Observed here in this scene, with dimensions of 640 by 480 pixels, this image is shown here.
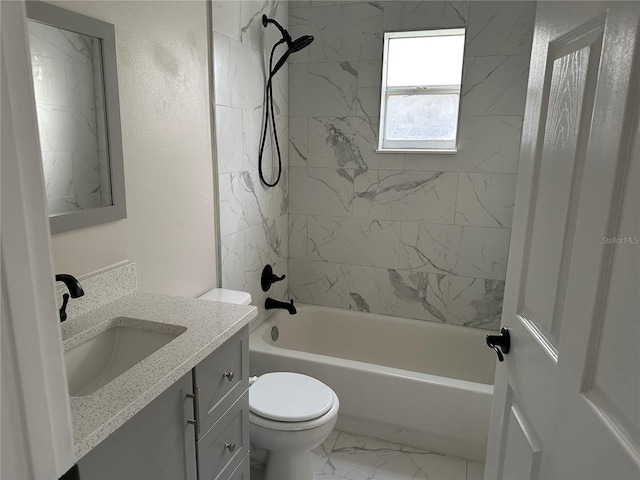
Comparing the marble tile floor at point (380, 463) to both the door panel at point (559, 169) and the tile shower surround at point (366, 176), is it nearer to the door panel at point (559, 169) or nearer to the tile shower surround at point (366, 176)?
the tile shower surround at point (366, 176)

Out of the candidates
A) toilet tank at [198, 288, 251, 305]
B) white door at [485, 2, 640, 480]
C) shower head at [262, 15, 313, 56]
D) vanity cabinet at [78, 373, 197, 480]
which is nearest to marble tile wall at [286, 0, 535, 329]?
shower head at [262, 15, 313, 56]

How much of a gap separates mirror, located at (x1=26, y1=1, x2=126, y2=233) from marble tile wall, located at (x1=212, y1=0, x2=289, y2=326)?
2.18 ft

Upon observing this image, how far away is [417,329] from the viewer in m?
2.98

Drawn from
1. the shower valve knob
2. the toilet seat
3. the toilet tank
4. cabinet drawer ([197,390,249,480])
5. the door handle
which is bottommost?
the toilet seat

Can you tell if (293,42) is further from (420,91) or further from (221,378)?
(221,378)

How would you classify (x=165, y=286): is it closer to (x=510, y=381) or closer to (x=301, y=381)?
(x=301, y=381)

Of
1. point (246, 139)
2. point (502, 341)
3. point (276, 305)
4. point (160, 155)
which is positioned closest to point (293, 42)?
point (246, 139)

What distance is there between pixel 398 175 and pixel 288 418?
5.32ft

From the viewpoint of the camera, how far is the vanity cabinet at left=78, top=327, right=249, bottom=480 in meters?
1.04

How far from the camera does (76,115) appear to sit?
1.42 m

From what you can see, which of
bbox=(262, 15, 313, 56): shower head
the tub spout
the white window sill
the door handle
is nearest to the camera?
the door handle

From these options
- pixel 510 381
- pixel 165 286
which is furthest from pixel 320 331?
pixel 510 381

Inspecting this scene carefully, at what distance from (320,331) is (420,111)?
161 centimetres

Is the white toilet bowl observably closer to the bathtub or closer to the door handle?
the bathtub
